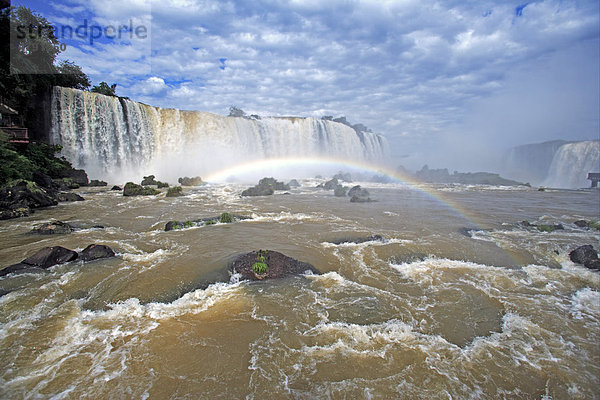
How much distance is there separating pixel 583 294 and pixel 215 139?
34.9 meters

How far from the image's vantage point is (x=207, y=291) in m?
5.35

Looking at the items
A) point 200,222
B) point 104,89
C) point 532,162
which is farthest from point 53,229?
point 532,162

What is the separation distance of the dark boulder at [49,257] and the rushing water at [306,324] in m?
0.27

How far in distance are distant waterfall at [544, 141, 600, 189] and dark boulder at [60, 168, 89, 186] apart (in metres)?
69.4

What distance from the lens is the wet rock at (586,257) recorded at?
271 inches

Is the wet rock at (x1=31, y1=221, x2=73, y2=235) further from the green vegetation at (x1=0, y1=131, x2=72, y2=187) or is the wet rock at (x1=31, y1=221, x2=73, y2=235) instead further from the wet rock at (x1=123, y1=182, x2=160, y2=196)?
the wet rock at (x1=123, y1=182, x2=160, y2=196)

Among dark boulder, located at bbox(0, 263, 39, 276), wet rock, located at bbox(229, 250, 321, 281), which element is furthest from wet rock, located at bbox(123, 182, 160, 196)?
wet rock, located at bbox(229, 250, 321, 281)

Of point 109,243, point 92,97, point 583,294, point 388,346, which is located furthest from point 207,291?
point 92,97

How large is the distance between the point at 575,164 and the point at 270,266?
64379 millimetres

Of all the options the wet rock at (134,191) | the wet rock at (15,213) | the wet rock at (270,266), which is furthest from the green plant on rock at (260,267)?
the wet rock at (134,191)

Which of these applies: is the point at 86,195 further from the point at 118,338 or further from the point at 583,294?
the point at 583,294

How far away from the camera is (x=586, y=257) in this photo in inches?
282

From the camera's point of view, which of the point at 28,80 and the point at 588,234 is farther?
the point at 28,80

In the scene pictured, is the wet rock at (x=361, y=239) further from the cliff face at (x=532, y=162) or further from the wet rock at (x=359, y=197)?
the cliff face at (x=532, y=162)
